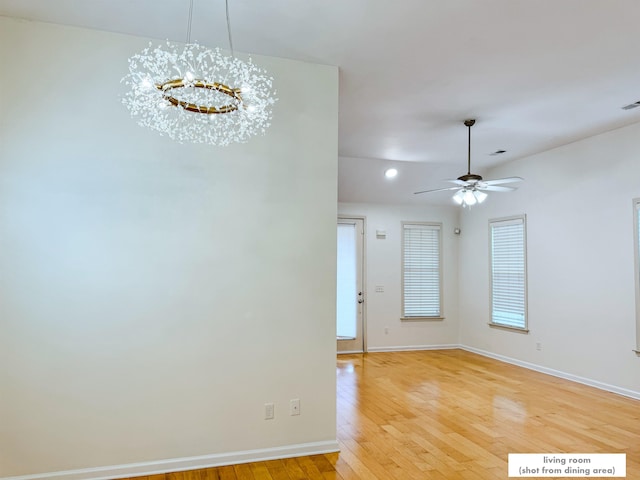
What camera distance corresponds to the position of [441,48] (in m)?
3.22

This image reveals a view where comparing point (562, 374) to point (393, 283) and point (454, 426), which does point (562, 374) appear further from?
point (393, 283)

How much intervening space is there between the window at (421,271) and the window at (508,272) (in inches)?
44.4

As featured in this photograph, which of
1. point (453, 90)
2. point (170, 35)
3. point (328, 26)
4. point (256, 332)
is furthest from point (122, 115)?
point (453, 90)

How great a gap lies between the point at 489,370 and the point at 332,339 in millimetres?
3836

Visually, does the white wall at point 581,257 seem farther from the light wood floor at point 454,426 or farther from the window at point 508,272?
the light wood floor at point 454,426

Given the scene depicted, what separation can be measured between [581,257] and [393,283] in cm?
314

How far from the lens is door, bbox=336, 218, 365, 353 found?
7617 millimetres

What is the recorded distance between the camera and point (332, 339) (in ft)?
11.4

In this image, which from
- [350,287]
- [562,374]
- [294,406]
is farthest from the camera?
[350,287]

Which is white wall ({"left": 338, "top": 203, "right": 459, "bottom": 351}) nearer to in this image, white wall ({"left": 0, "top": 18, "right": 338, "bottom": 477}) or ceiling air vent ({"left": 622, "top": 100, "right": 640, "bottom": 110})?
ceiling air vent ({"left": 622, "top": 100, "right": 640, "bottom": 110})

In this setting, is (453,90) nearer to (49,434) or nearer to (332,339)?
(332,339)

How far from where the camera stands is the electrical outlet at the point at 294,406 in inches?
131

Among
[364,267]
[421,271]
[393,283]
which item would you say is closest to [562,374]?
[421,271]

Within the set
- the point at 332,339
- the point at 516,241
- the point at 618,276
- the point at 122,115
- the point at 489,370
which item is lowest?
the point at 489,370
